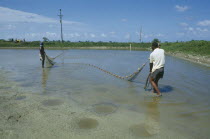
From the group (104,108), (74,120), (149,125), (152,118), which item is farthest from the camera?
(104,108)

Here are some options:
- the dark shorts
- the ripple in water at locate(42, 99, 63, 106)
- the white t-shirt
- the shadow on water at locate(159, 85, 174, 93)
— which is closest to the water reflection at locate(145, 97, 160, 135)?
the dark shorts

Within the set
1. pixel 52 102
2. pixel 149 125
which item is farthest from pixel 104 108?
pixel 52 102

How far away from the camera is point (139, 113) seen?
501 centimetres

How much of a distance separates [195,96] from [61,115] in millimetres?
5079

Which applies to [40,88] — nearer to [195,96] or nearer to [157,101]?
[157,101]

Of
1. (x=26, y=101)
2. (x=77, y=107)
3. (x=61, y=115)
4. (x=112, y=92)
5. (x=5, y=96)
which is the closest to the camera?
(x=61, y=115)

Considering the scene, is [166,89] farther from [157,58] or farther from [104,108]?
[104,108]

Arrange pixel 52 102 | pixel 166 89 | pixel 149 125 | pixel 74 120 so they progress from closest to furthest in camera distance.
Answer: pixel 149 125
pixel 74 120
pixel 52 102
pixel 166 89

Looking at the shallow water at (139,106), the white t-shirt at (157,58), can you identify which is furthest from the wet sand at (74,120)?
the white t-shirt at (157,58)

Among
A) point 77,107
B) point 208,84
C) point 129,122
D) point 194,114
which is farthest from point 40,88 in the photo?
point 208,84

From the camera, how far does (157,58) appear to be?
20.2 ft

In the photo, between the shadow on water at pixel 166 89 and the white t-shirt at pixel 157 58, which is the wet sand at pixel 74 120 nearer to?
the white t-shirt at pixel 157 58

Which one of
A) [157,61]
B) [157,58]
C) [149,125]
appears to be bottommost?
[149,125]

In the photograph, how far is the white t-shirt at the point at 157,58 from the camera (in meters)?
6.09
